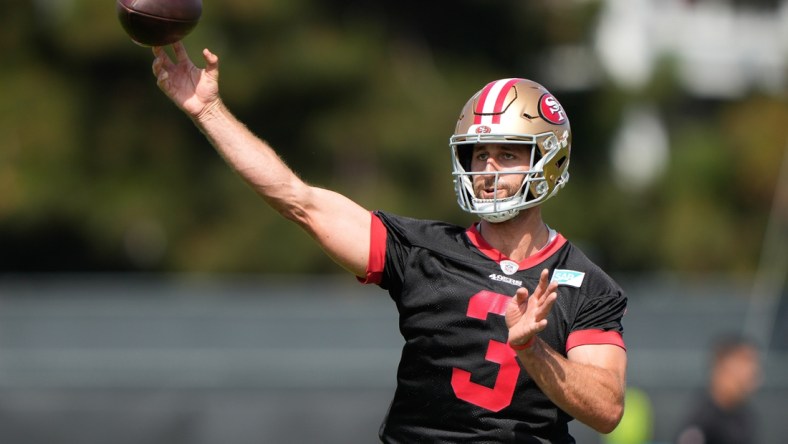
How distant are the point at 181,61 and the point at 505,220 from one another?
1291 mm

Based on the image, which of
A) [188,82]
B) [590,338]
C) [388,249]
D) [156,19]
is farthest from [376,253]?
[156,19]

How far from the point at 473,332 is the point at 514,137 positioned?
69cm

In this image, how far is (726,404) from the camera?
352 inches

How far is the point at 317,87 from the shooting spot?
21.5 metres

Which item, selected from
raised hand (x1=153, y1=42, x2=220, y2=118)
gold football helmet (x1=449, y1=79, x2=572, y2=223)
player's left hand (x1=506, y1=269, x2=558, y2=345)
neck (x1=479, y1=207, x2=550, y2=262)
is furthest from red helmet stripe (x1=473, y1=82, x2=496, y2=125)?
raised hand (x1=153, y1=42, x2=220, y2=118)

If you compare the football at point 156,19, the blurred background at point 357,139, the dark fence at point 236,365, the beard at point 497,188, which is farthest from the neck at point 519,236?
the blurred background at point 357,139

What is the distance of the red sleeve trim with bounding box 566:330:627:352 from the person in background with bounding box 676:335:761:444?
471cm

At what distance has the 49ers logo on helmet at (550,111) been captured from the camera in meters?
4.62

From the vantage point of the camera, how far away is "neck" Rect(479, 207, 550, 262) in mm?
4637

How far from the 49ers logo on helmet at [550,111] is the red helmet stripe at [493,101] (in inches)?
4.9

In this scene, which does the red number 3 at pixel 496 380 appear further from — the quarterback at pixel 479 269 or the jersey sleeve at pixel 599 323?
the jersey sleeve at pixel 599 323

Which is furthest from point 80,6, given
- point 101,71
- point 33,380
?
point 33,380

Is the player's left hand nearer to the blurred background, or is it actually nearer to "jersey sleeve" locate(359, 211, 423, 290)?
"jersey sleeve" locate(359, 211, 423, 290)

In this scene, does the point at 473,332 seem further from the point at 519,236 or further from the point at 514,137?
the point at 514,137
